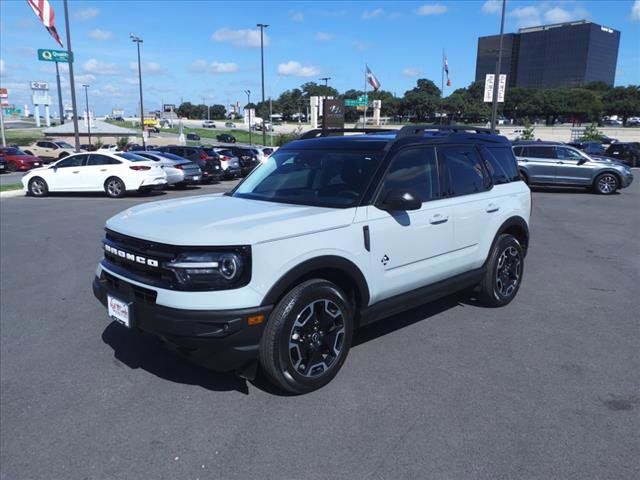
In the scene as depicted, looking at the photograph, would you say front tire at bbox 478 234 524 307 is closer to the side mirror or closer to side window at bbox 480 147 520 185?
side window at bbox 480 147 520 185

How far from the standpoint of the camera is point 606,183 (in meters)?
18.0

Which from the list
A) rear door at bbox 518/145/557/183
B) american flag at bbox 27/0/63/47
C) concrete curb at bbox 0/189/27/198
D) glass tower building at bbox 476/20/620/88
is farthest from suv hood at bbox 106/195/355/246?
glass tower building at bbox 476/20/620/88

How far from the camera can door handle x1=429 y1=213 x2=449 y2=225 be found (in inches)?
170

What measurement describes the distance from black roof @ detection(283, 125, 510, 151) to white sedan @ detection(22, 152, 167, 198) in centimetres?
1281

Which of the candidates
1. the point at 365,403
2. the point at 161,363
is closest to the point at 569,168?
the point at 365,403

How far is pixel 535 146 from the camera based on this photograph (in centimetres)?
1870

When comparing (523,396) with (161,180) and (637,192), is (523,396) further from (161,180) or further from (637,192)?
(637,192)

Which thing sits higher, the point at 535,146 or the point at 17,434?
the point at 535,146

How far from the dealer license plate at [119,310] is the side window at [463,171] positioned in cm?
292

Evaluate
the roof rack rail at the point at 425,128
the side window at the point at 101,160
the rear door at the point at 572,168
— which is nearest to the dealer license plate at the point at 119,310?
the roof rack rail at the point at 425,128

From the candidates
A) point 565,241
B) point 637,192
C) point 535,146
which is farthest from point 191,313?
point 637,192

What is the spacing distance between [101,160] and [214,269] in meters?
15.9

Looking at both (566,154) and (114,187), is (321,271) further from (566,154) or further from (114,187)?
(566,154)

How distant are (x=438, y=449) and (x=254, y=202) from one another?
2359 millimetres
